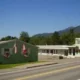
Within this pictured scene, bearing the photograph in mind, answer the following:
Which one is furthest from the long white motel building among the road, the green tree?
the green tree

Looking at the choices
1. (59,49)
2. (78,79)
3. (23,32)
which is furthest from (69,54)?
(23,32)

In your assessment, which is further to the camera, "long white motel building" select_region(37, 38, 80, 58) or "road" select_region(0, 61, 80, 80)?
"long white motel building" select_region(37, 38, 80, 58)

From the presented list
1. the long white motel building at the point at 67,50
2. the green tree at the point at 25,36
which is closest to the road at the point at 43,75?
the long white motel building at the point at 67,50

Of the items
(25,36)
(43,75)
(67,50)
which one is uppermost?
(25,36)

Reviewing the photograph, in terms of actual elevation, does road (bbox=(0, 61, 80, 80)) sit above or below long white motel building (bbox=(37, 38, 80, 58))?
below

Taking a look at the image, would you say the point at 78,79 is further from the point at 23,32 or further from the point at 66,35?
the point at 23,32

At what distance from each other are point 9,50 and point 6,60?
68.2 inches

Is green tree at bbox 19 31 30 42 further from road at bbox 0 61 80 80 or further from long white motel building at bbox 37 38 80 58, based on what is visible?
road at bbox 0 61 80 80

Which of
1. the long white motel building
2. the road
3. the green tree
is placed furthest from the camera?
the green tree

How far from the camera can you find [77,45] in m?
67.1

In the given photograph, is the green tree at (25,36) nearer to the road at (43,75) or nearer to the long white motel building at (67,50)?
the long white motel building at (67,50)

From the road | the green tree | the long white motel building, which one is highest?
the green tree

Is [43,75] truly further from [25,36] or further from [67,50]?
[25,36]

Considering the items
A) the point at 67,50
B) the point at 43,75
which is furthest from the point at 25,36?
the point at 43,75
